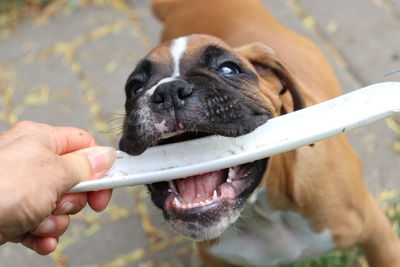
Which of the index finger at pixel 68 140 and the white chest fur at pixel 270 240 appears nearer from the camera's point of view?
the index finger at pixel 68 140

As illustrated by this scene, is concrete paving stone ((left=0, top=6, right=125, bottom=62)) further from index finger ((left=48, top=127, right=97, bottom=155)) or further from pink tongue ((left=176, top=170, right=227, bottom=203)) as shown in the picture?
pink tongue ((left=176, top=170, right=227, bottom=203))

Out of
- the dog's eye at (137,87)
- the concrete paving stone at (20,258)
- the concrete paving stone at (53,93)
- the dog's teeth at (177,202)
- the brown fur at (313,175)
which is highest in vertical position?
the dog's eye at (137,87)

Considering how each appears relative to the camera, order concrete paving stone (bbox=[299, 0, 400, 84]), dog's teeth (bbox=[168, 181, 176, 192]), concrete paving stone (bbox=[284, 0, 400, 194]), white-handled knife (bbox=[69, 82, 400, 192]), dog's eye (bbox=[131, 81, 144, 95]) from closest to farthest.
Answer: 1. white-handled knife (bbox=[69, 82, 400, 192])
2. dog's teeth (bbox=[168, 181, 176, 192])
3. dog's eye (bbox=[131, 81, 144, 95])
4. concrete paving stone (bbox=[284, 0, 400, 194])
5. concrete paving stone (bbox=[299, 0, 400, 84])

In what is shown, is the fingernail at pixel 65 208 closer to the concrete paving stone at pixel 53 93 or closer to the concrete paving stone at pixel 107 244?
the concrete paving stone at pixel 107 244

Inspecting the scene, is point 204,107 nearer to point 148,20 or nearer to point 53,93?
point 53,93

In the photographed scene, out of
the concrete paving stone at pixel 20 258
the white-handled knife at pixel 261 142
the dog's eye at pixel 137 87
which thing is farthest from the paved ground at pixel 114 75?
the white-handled knife at pixel 261 142

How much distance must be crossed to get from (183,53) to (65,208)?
2.81 feet

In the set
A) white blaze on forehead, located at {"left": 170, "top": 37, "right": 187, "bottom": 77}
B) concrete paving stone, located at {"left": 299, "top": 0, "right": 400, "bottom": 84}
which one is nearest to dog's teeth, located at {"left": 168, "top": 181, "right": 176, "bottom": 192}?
white blaze on forehead, located at {"left": 170, "top": 37, "right": 187, "bottom": 77}

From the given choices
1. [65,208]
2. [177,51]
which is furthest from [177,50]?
[65,208]

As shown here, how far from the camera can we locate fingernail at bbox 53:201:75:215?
7.42ft

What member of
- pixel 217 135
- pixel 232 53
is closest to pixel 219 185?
pixel 217 135

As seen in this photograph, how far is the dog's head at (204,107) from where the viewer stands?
6.95ft

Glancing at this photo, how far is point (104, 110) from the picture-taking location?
472 cm

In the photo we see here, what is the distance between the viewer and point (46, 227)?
92.2 inches
